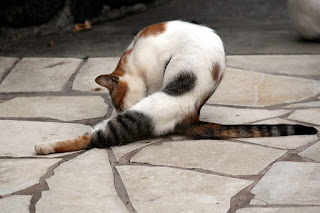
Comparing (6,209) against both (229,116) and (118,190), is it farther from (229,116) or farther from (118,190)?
(229,116)

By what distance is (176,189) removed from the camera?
139 inches

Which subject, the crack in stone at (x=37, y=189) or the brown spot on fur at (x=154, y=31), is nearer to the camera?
the crack in stone at (x=37, y=189)

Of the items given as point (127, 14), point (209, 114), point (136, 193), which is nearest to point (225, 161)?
point (136, 193)

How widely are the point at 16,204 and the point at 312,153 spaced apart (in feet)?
6.09

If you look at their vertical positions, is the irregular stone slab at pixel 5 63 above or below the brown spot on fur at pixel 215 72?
below

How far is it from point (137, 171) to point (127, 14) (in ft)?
17.7

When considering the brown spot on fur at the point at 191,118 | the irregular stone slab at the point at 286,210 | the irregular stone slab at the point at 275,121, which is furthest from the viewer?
the irregular stone slab at the point at 275,121

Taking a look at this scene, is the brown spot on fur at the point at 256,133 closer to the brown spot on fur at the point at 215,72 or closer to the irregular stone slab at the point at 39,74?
the brown spot on fur at the point at 215,72

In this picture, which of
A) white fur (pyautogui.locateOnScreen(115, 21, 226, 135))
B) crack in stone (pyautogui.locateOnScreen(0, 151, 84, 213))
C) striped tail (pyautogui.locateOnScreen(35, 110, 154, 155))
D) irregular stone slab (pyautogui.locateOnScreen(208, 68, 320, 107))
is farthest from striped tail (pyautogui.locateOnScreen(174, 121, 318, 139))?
crack in stone (pyautogui.locateOnScreen(0, 151, 84, 213))

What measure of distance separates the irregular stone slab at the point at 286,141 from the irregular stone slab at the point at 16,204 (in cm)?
156

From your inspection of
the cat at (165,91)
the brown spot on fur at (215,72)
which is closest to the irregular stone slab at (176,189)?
the cat at (165,91)

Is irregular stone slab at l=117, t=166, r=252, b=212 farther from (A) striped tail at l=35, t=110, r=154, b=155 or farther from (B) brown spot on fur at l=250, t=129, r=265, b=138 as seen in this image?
(B) brown spot on fur at l=250, t=129, r=265, b=138

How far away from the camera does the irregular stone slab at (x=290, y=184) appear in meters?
3.37

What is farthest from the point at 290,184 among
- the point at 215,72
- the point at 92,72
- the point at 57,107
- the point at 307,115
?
the point at 92,72
